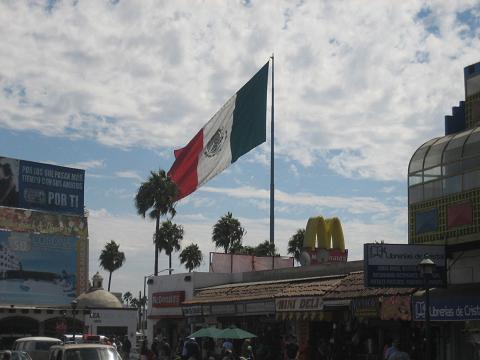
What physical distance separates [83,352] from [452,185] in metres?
10.7

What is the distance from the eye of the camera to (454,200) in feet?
70.5

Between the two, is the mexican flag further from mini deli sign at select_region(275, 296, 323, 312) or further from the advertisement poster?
the advertisement poster

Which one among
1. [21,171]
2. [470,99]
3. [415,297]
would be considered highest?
[21,171]

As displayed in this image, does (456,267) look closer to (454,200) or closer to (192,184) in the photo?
(454,200)

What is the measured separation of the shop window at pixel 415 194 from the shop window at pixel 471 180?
6.46ft

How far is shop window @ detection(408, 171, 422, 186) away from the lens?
2315cm

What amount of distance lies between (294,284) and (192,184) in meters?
18.3

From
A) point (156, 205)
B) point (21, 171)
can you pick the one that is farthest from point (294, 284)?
point (21, 171)

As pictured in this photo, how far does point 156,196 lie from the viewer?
6556cm

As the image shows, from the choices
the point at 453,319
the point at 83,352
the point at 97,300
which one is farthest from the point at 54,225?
the point at 453,319

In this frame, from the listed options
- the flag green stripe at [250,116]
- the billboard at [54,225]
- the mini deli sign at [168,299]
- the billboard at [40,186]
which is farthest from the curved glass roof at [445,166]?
the billboard at [40,186]

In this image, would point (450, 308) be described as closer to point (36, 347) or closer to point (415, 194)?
point (415, 194)

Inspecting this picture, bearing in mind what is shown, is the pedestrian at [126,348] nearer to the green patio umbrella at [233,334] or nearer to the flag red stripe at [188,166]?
the flag red stripe at [188,166]

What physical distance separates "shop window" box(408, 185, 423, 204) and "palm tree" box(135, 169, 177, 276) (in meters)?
43.3
